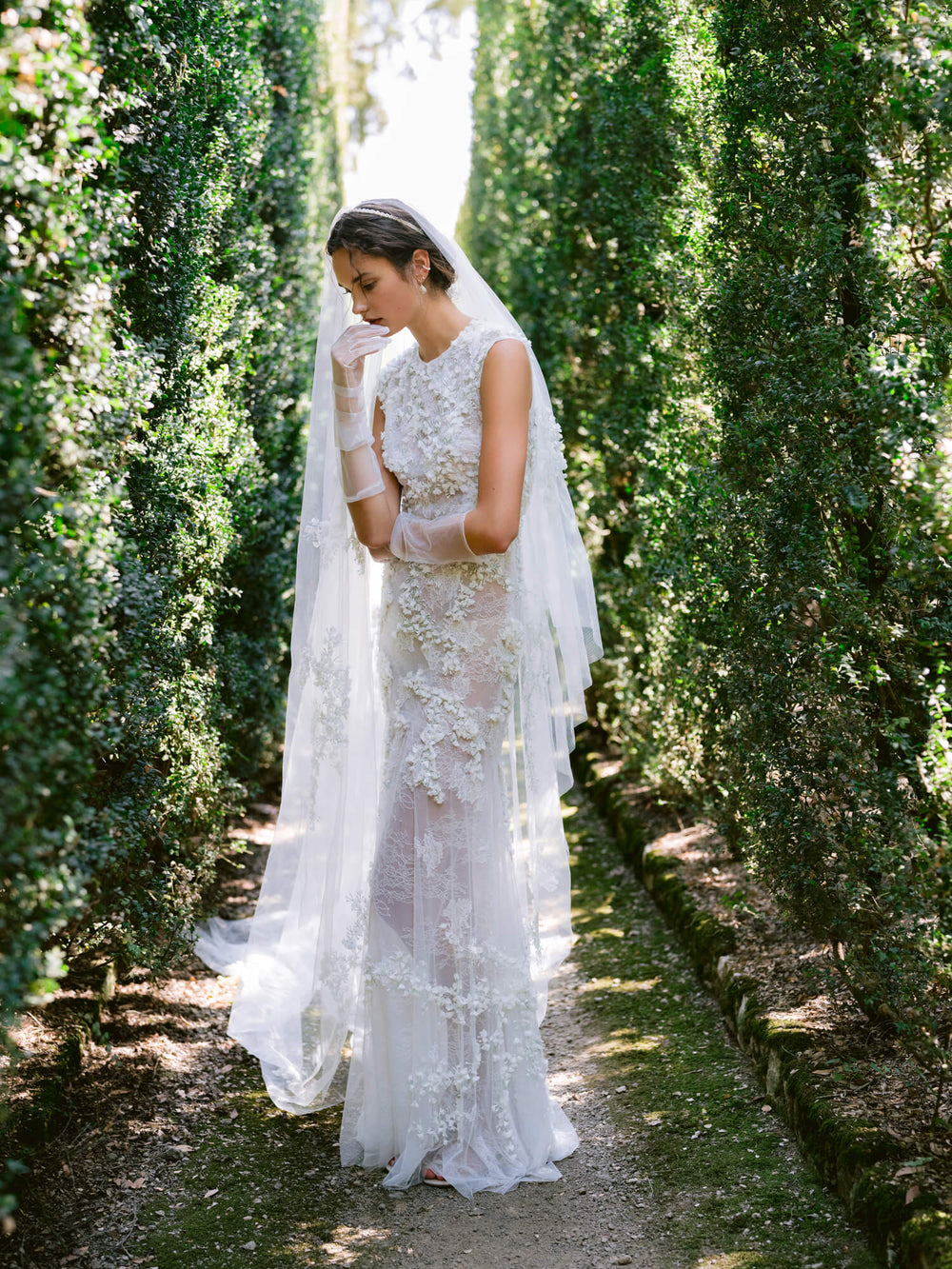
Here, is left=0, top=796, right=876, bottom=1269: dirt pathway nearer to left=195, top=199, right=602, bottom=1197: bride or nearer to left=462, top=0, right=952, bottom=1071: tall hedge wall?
left=195, top=199, right=602, bottom=1197: bride

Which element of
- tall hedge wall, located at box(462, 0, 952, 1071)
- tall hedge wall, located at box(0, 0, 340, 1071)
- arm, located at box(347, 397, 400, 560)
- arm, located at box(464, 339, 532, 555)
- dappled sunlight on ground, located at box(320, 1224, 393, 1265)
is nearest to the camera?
tall hedge wall, located at box(0, 0, 340, 1071)

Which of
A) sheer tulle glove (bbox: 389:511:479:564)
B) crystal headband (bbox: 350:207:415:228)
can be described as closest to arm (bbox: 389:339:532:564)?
sheer tulle glove (bbox: 389:511:479:564)

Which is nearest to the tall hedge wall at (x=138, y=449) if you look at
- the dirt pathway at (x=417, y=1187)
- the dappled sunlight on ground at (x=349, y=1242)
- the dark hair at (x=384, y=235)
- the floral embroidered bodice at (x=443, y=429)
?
the dirt pathway at (x=417, y=1187)

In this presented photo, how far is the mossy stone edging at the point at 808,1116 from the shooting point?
8.09ft

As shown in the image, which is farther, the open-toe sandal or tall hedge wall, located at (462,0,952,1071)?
the open-toe sandal

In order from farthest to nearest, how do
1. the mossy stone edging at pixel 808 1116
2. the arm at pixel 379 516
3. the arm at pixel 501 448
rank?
the arm at pixel 379 516 → the arm at pixel 501 448 → the mossy stone edging at pixel 808 1116

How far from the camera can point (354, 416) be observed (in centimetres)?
331

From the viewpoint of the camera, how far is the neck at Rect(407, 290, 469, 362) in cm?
337

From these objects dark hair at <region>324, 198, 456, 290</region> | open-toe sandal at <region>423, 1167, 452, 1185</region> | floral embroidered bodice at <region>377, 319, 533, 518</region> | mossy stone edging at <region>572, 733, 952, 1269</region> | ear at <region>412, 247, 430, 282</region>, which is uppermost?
dark hair at <region>324, 198, 456, 290</region>

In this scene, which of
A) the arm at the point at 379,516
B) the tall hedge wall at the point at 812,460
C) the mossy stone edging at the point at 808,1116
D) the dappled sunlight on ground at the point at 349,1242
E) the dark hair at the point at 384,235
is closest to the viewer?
the mossy stone edging at the point at 808,1116

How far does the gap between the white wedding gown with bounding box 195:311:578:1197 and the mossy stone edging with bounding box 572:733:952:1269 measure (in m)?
0.70

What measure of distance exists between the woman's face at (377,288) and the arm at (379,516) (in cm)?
39

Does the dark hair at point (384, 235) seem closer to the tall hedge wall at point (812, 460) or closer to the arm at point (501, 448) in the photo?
the arm at point (501, 448)

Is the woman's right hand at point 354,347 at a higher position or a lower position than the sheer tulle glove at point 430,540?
higher
